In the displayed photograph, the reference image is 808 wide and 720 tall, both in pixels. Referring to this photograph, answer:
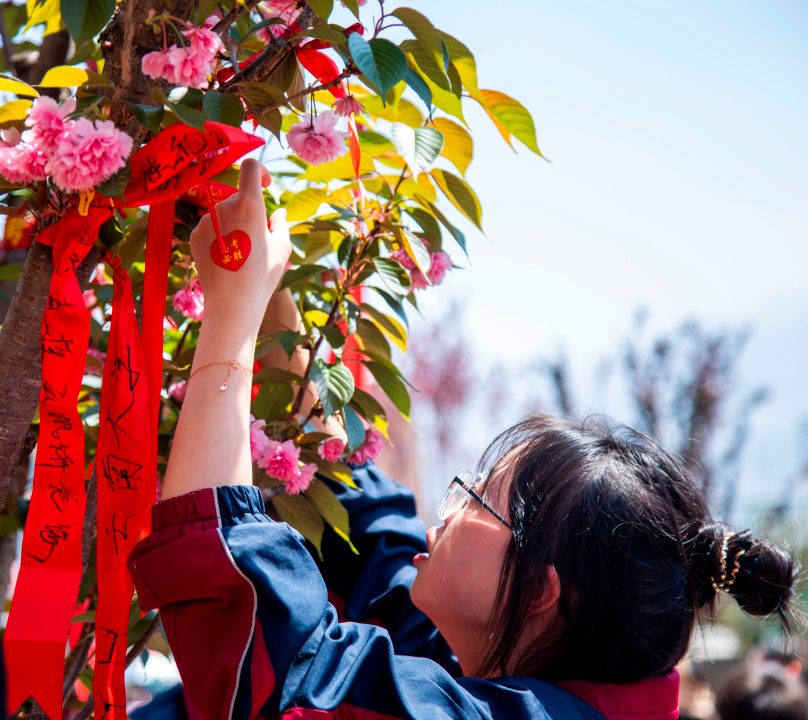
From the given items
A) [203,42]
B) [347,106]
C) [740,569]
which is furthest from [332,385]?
[740,569]

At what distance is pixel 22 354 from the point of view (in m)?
0.81

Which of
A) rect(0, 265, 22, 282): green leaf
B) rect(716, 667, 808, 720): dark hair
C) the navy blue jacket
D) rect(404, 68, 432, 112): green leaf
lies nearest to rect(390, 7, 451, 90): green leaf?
rect(404, 68, 432, 112): green leaf

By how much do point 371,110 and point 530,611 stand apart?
0.88 meters

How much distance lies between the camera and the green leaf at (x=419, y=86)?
784 mm

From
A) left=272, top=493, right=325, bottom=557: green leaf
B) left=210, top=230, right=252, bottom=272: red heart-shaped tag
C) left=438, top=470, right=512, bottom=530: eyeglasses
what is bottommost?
left=272, top=493, right=325, bottom=557: green leaf

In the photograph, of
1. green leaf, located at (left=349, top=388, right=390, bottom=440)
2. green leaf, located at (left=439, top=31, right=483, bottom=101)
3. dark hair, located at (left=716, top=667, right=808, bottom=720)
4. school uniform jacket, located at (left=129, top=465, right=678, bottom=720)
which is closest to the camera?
school uniform jacket, located at (left=129, top=465, right=678, bottom=720)

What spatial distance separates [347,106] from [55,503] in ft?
2.08

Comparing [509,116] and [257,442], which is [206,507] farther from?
[509,116]

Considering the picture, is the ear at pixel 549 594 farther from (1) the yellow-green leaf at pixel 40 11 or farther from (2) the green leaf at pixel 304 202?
(1) the yellow-green leaf at pixel 40 11

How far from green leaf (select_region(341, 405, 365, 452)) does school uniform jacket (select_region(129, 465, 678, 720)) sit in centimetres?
34

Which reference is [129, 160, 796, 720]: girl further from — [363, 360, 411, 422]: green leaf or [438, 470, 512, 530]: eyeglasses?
[363, 360, 411, 422]: green leaf

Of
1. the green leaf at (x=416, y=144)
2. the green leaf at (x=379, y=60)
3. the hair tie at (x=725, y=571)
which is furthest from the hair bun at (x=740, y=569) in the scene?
the green leaf at (x=379, y=60)

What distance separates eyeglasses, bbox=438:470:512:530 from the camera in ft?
3.73

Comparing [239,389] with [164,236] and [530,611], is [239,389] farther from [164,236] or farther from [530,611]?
[530,611]
